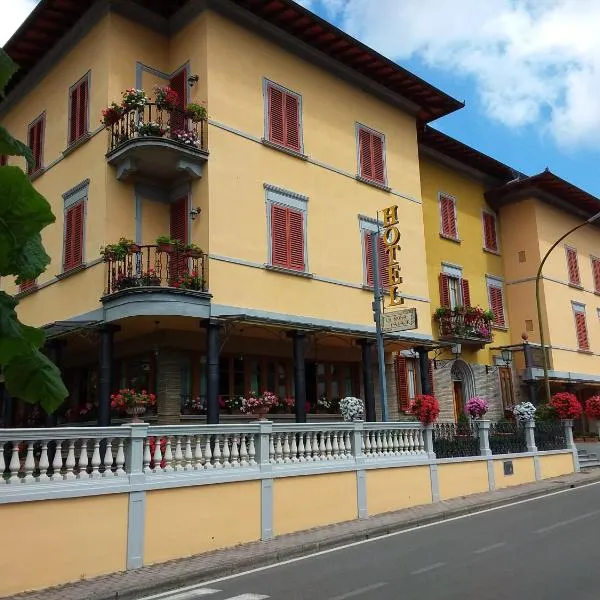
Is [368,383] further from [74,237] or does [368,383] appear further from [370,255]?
[74,237]

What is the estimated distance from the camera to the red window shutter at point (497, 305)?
26906mm

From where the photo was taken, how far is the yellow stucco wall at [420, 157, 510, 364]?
24.4 meters

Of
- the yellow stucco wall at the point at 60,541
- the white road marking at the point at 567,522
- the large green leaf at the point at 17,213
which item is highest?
the large green leaf at the point at 17,213

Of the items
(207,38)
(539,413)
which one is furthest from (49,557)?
(539,413)

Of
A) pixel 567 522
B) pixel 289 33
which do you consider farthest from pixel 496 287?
pixel 567 522

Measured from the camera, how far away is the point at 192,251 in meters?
14.9

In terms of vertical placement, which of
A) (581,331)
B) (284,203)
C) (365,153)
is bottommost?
(581,331)

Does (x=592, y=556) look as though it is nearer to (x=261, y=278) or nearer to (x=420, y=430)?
(x=420, y=430)

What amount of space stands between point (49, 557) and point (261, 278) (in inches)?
356

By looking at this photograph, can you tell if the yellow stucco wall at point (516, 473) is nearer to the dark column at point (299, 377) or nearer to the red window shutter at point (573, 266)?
the dark column at point (299, 377)

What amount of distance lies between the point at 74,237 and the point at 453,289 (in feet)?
45.3

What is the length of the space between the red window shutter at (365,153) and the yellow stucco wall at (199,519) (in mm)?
11317

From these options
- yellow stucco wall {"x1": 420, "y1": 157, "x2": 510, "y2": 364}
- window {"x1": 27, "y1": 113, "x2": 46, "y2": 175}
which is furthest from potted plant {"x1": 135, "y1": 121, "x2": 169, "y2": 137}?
yellow stucco wall {"x1": 420, "y1": 157, "x2": 510, "y2": 364}

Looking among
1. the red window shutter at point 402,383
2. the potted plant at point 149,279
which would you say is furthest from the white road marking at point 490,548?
the red window shutter at point 402,383
